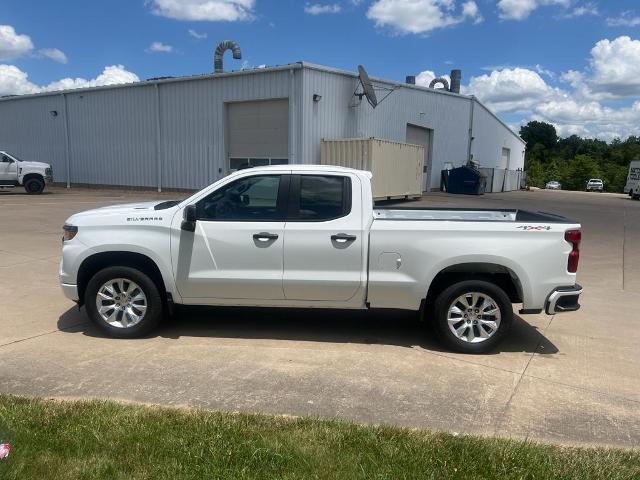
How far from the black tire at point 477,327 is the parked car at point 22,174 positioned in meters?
25.7

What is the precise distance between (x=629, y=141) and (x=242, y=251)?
424 feet

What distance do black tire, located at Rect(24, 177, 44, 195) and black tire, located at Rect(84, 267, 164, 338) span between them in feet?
77.7

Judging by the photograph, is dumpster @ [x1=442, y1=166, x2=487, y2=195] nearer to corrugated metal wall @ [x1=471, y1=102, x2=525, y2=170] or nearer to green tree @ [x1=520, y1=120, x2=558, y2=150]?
corrugated metal wall @ [x1=471, y1=102, x2=525, y2=170]

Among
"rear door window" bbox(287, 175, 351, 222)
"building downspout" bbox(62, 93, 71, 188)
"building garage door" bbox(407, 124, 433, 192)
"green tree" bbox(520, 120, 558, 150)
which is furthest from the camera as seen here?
"green tree" bbox(520, 120, 558, 150)

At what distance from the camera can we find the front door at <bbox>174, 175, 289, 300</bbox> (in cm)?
515

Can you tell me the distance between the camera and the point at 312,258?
5.12m

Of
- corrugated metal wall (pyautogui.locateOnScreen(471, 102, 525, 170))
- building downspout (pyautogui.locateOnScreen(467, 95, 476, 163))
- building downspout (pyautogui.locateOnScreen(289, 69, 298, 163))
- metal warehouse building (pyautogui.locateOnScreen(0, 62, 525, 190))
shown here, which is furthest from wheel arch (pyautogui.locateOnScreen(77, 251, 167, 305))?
→ corrugated metal wall (pyautogui.locateOnScreen(471, 102, 525, 170))

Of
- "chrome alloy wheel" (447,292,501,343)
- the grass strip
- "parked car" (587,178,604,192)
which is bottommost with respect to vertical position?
"parked car" (587,178,604,192)

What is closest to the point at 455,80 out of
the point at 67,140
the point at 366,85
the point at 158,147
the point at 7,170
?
the point at 366,85

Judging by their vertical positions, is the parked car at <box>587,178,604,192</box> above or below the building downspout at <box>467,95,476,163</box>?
below

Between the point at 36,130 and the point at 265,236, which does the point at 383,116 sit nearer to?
the point at 36,130

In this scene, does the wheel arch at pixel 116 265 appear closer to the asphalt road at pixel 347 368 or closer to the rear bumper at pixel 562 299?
the asphalt road at pixel 347 368

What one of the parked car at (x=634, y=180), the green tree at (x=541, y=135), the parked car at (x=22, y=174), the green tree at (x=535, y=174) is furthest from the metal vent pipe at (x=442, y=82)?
the green tree at (x=541, y=135)

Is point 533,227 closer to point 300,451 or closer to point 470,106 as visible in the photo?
point 300,451
